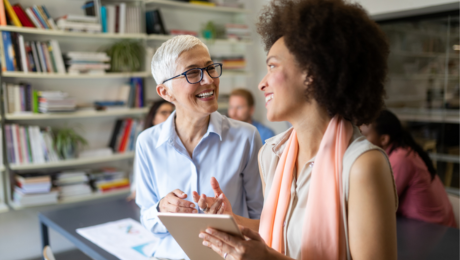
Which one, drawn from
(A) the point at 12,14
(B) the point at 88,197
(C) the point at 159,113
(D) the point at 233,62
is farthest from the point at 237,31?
(B) the point at 88,197

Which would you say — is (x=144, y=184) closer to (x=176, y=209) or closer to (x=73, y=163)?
(x=176, y=209)

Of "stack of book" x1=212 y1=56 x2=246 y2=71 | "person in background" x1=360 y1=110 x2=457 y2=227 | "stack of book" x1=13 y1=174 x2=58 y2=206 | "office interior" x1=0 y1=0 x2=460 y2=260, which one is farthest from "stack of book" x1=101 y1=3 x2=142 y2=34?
"person in background" x1=360 y1=110 x2=457 y2=227

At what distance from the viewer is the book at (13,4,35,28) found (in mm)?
3213

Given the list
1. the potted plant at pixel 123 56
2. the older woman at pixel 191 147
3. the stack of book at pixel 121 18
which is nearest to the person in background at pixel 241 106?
the potted plant at pixel 123 56

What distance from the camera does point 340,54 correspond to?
3.18 feet

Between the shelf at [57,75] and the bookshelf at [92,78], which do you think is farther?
the bookshelf at [92,78]

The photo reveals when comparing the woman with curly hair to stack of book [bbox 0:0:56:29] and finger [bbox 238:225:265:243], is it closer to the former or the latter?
finger [bbox 238:225:265:243]

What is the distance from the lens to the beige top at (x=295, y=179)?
0.99m

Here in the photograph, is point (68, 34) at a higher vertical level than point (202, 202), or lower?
higher

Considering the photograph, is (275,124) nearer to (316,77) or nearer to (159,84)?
(159,84)

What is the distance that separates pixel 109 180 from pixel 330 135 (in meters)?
3.14

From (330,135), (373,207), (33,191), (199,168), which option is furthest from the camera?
(33,191)

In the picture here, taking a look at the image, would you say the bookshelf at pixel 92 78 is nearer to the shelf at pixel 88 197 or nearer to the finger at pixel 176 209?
the shelf at pixel 88 197

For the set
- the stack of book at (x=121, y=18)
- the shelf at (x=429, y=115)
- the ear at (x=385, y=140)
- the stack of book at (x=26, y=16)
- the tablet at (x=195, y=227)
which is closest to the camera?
the tablet at (x=195, y=227)
